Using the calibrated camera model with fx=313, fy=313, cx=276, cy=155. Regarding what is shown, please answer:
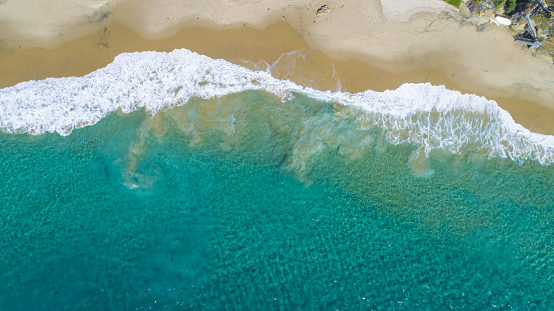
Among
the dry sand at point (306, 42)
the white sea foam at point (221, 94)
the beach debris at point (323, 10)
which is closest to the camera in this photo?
the dry sand at point (306, 42)

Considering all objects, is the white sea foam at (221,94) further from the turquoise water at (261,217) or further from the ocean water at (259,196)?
the turquoise water at (261,217)

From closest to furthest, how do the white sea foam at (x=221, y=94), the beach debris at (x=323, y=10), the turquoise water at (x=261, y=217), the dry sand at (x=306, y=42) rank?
1. the turquoise water at (x=261, y=217)
2. the dry sand at (x=306, y=42)
3. the white sea foam at (x=221, y=94)
4. the beach debris at (x=323, y=10)

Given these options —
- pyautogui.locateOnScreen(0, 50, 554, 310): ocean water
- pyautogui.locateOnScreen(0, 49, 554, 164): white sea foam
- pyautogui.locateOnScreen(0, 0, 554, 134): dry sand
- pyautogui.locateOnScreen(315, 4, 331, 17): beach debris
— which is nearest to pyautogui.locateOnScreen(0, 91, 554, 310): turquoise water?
pyautogui.locateOnScreen(0, 50, 554, 310): ocean water

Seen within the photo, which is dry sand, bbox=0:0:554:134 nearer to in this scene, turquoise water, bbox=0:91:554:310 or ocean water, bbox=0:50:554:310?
ocean water, bbox=0:50:554:310

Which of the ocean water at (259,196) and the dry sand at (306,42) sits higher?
the dry sand at (306,42)

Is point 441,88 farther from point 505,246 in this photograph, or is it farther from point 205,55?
point 205,55

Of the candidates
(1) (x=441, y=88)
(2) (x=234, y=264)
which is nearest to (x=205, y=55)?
(2) (x=234, y=264)

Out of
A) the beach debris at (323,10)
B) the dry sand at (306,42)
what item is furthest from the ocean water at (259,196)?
the beach debris at (323,10)
